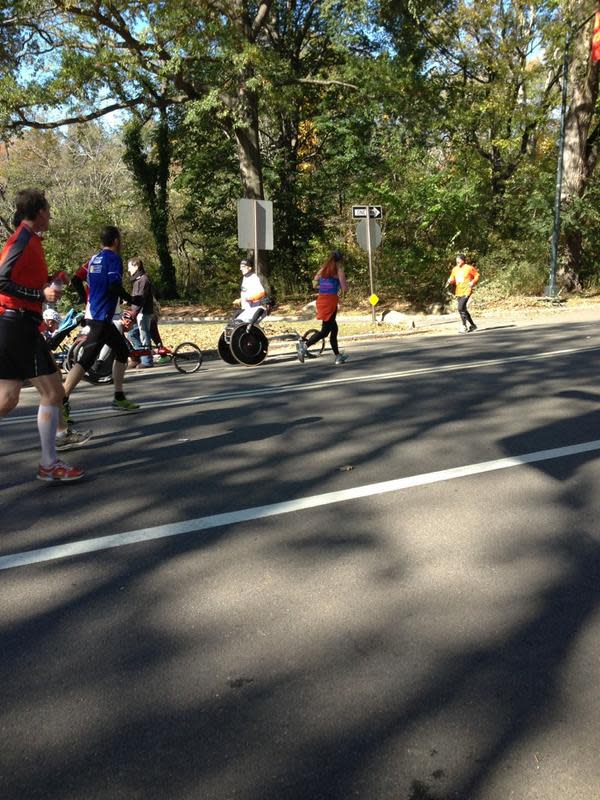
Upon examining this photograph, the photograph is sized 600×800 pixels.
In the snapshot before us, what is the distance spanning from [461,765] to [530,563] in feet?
5.48

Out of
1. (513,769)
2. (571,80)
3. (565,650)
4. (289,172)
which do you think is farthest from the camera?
(289,172)

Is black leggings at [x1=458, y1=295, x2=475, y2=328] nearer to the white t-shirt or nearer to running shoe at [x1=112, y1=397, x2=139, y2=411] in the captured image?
the white t-shirt

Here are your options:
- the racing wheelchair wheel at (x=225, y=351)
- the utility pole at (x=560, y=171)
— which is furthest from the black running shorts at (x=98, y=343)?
the utility pole at (x=560, y=171)

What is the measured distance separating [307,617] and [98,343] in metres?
4.84

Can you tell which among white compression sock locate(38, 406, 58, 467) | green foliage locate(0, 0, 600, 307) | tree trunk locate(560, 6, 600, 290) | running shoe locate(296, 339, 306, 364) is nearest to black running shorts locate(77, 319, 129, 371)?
white compression sock locate(38, 406, 58, 467)

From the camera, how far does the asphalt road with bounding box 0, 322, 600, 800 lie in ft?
8.36

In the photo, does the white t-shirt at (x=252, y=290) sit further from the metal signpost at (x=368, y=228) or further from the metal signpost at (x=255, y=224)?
the metal signpost at (x=368, y=228)

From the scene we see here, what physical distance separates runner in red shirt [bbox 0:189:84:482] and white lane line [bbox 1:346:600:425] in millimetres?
2776

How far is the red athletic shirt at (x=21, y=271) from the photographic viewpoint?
527cm

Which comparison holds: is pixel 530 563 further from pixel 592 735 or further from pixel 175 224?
pixel 175 224

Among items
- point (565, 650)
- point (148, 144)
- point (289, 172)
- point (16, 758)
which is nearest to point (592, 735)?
point (565, 650)

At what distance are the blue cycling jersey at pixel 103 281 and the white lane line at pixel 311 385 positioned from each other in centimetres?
121

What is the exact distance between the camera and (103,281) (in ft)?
25.2

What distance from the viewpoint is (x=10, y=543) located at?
4.50m
